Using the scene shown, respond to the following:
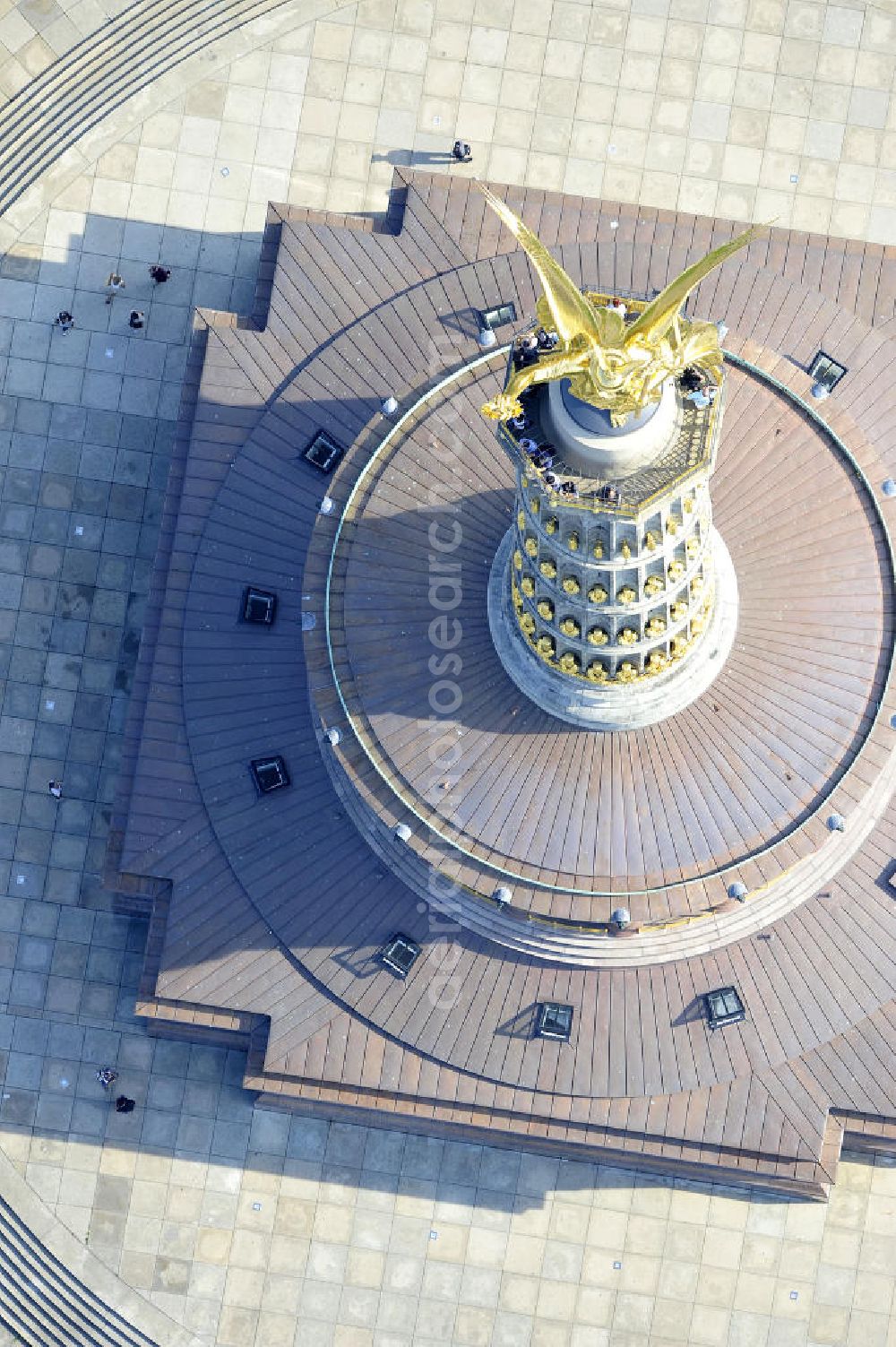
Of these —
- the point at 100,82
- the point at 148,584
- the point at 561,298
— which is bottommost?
the point at 561,298

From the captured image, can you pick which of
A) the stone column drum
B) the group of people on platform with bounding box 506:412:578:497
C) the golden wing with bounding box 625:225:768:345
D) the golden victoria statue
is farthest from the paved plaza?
the golden wing with bounding box 625:225:768:345

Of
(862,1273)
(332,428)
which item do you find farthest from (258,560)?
(862,1273)

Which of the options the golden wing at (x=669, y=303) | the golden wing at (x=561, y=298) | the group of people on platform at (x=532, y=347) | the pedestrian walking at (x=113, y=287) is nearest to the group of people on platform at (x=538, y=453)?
the group of people on platform at (x=532, y=347)

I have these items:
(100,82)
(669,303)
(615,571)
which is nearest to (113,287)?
(100,82)

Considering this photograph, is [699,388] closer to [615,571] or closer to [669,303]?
[615,571]

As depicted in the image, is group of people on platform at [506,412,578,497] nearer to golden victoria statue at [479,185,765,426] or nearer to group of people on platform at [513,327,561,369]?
group of people on platform at [513,327,561,369]

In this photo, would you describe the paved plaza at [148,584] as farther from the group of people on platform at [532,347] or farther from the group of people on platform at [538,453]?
the group of people on platform at [538,453]
